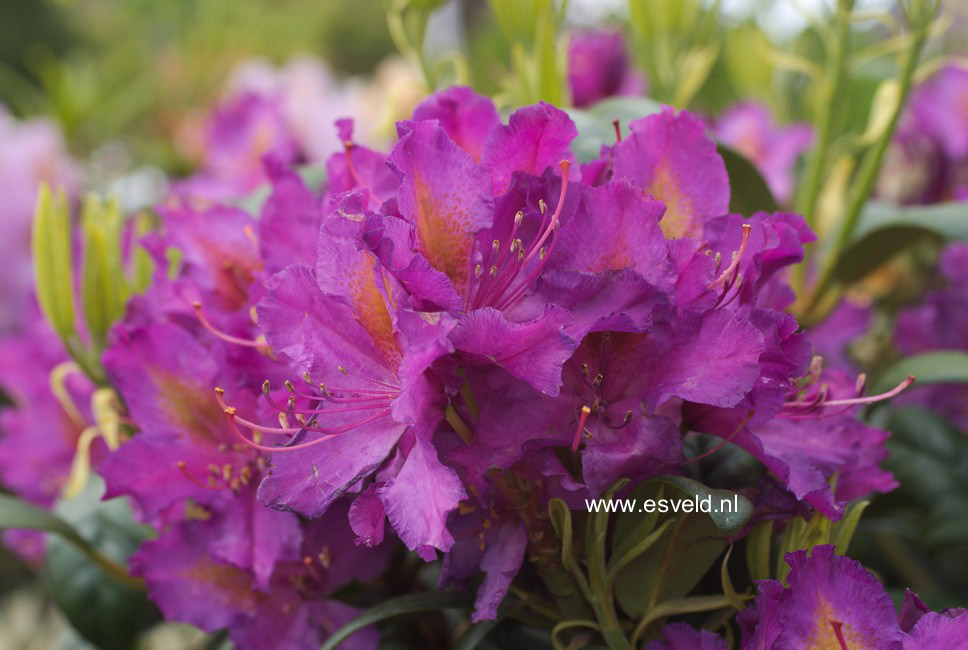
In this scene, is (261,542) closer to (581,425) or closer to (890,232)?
(581,425)

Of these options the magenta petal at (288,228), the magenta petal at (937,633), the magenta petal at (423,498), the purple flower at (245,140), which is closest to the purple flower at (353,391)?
the magenta petal at (423,498)

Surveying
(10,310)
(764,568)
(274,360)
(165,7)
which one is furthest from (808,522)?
(165,7)

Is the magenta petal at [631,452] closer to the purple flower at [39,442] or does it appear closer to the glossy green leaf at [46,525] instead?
the glossy green leaf at [46,525]

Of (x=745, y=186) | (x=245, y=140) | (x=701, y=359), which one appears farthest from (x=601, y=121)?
(x=245, y=140)

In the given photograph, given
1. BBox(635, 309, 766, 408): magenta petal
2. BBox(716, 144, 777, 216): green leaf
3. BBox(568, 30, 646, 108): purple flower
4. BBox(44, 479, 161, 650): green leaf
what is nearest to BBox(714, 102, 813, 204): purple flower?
BBox(568, 30, 646, 108): purple flower

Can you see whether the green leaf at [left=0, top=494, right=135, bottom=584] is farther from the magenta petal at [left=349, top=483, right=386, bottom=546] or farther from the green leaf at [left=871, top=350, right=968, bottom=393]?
the green leaf at [left=871, top=350, right=968, bottom=393]

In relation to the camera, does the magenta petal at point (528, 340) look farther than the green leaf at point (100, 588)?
No
